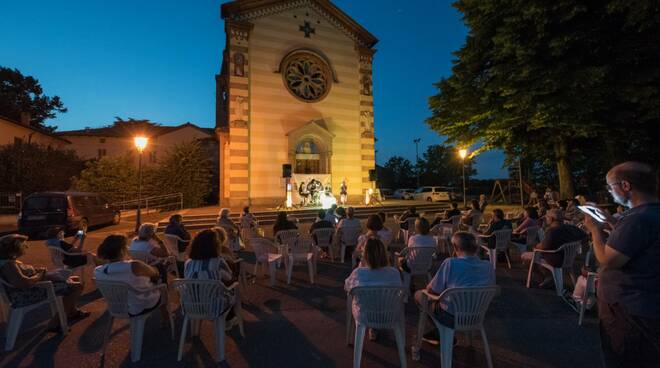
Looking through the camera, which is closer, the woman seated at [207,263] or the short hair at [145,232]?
the woman seated at [207,263]

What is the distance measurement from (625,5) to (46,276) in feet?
46.6

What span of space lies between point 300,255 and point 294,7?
18069mm

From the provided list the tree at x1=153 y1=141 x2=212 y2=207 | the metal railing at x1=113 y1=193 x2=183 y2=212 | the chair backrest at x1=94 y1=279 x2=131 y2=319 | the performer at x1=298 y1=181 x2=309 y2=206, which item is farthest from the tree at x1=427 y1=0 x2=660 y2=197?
the metal railing at x1=113 y1=193 x2=183 y2=212

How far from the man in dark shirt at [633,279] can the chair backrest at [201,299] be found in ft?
9.97

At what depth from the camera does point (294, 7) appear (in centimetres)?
1927

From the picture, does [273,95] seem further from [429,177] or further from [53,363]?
[429,177]

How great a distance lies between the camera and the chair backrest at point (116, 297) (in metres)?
3.19

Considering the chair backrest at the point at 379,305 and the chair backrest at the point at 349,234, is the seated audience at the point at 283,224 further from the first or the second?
the chair backrest at the point at 379,305

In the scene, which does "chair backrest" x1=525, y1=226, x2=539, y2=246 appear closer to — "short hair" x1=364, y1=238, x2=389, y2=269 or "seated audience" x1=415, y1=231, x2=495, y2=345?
"seated audience" x1=415, y1=231, x2=495, y2=345

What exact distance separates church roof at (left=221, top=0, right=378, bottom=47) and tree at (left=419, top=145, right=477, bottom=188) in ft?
85.3

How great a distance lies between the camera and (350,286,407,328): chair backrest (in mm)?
2904

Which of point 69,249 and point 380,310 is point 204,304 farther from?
point 69,249

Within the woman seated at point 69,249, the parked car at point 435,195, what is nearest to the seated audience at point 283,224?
the woman seated at point 69,249

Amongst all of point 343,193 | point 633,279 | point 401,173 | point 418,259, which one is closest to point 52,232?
point 418,259
